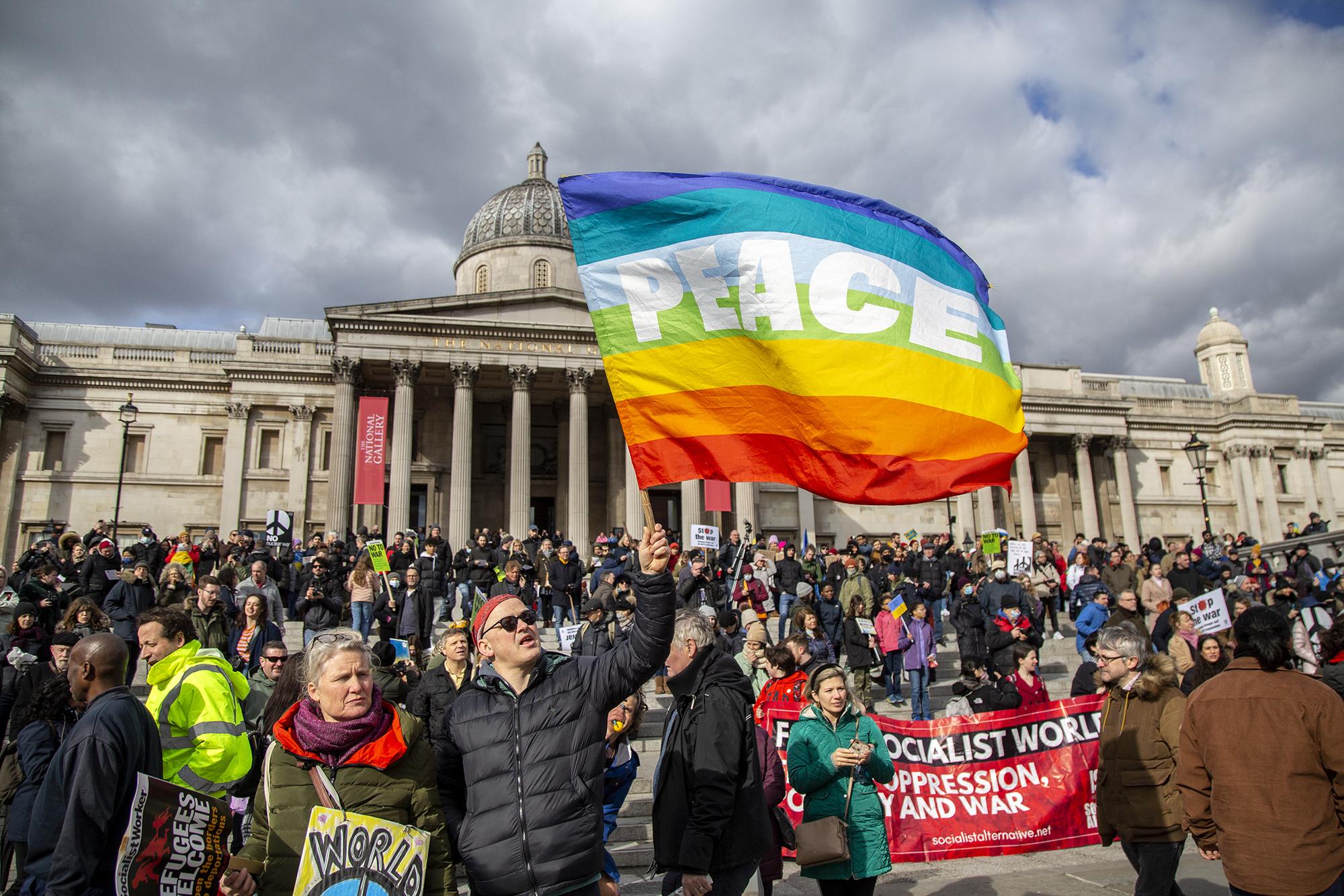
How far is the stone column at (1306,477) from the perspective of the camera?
1845 inches

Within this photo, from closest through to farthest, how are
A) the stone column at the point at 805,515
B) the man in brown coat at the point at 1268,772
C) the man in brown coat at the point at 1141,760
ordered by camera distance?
the man in brown coat at the point at 1268,772 < the man in brown coat at the point at 1141,760 < the stone column at the point at 805,515

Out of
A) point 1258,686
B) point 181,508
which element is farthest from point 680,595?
point 181,508

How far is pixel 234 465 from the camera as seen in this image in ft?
→ 115

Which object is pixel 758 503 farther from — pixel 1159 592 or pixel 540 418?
pixel 1159 592

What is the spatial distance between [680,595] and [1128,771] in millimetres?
9875

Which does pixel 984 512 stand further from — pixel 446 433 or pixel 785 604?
pixel 785 604

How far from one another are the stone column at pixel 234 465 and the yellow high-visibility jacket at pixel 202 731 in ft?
106

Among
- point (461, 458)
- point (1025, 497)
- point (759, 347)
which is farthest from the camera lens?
point (1025, 497)

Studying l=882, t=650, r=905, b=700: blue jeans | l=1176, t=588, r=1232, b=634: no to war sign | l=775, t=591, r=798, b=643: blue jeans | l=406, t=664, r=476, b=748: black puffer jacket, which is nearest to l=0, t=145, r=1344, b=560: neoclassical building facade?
l=775, t=591, r=798, b=643: blue jeans

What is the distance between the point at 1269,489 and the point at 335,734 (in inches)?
2110

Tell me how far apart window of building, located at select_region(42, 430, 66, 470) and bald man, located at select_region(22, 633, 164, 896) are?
38.1 m

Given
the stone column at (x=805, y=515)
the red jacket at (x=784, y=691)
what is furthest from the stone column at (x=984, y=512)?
the red jacket at (x=784, y=691)

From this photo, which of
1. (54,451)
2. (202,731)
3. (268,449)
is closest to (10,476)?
(54,451)

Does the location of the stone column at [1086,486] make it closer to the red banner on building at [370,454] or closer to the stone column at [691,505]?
the stone column at [691,505]
